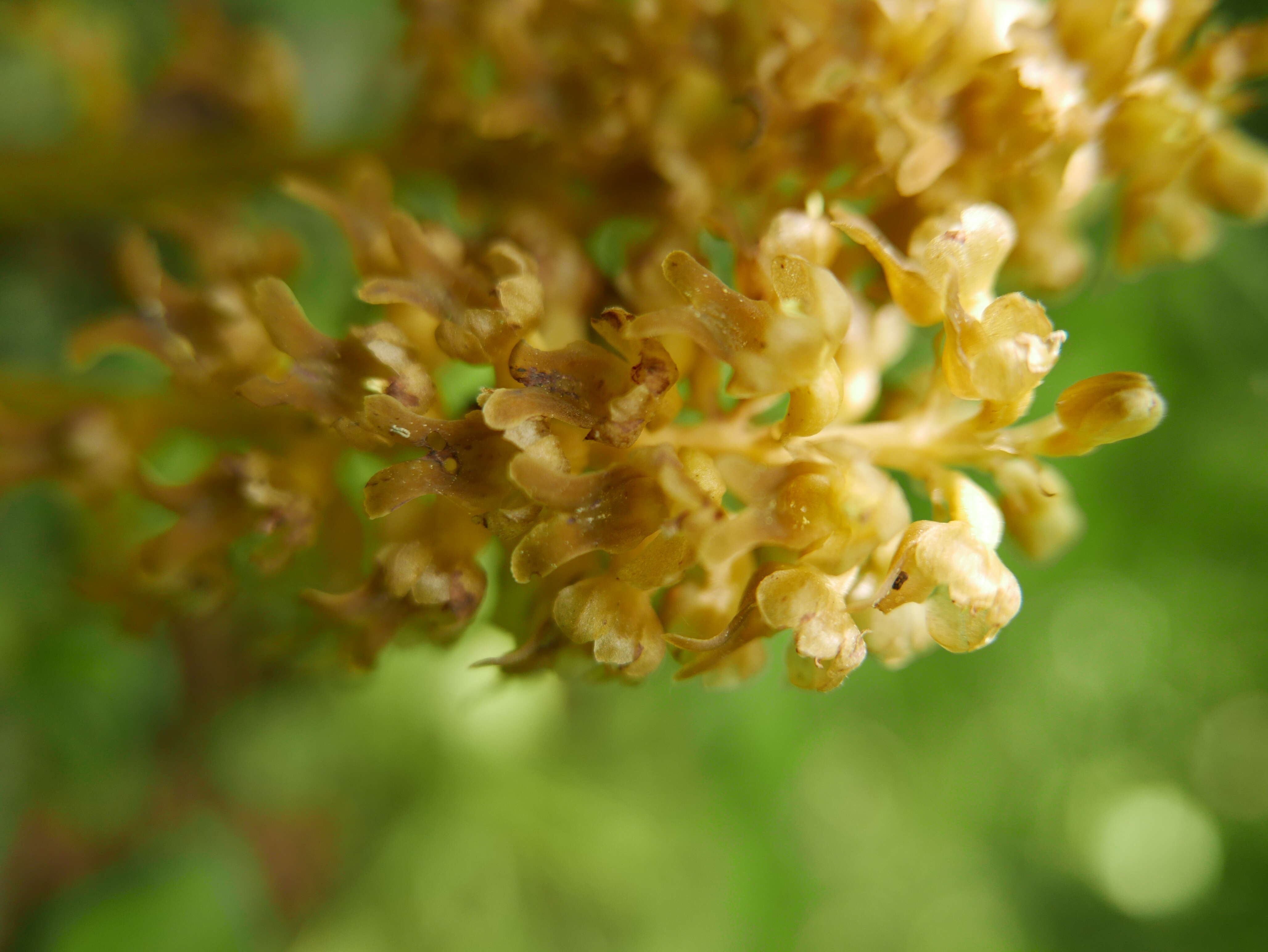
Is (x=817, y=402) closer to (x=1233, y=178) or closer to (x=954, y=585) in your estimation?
(x=954, y=585)

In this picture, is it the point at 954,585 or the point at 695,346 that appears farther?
the point at 695,346

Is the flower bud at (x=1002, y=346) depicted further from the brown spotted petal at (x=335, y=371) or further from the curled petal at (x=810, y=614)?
the brown spotted petal at (x=335, y=371)

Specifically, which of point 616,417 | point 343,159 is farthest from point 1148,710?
point 343,159

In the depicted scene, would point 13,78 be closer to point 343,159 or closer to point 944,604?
point 343,159

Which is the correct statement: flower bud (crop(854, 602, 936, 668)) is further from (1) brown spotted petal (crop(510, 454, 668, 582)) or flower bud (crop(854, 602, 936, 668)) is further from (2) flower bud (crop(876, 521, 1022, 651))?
(1) brown spotted petal (crop(510, 454, 668, 582))

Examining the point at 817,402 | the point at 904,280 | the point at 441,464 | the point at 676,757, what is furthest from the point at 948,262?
the point at 676,757

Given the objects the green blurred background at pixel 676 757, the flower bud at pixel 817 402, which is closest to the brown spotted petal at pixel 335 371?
the flower bud at pixel 817 402
